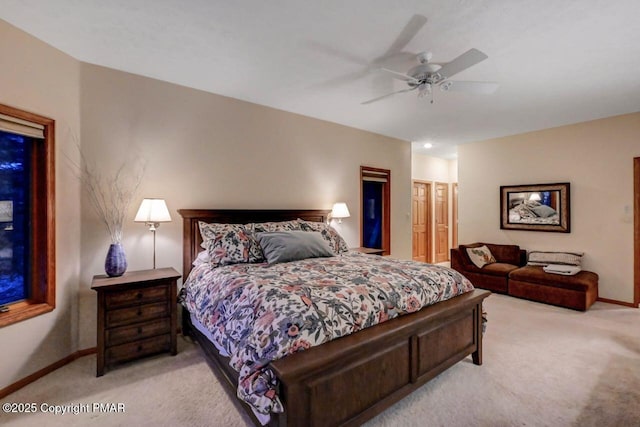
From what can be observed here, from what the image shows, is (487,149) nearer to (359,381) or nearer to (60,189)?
(359,381)

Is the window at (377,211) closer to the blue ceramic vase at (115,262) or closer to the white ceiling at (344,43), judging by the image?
the white ceiling at (344,43)

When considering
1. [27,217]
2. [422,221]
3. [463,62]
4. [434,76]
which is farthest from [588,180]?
[27,217]

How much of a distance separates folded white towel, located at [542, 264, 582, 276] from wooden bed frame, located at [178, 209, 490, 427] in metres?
2.39

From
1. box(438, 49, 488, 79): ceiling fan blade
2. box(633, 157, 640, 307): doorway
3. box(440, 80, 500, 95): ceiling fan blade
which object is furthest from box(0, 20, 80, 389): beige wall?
box(633, 157, 640, 307): doorway

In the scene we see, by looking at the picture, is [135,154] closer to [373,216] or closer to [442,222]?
[373,216]

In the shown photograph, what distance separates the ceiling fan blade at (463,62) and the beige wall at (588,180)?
357 cm

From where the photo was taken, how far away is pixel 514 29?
2234 millimetres

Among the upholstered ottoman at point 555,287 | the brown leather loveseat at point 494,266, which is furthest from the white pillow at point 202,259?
the upholstered ottoman at point 555,287

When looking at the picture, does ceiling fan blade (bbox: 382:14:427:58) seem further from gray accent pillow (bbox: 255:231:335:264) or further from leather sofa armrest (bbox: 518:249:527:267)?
leather sofa armrest (bbox: 518:249:527:267)

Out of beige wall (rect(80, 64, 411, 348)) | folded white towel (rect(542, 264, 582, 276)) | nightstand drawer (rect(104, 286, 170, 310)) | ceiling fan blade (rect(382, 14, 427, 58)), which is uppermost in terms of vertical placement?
ceiling fan blade (rect(382, 14, 427, 58))

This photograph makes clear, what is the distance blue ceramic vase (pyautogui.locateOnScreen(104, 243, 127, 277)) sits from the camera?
104 inches

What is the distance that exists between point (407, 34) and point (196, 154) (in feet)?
8.01

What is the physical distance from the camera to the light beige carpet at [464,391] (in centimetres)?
192

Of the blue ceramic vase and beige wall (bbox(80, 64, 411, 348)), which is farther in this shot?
beige wall (bbox(80, 64, 411, 348))
